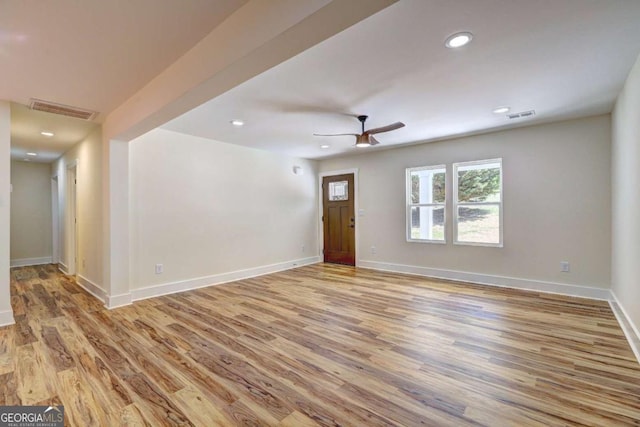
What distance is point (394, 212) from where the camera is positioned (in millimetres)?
5820

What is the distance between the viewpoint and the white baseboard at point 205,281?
4.17m

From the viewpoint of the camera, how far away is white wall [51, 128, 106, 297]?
4.16 metres

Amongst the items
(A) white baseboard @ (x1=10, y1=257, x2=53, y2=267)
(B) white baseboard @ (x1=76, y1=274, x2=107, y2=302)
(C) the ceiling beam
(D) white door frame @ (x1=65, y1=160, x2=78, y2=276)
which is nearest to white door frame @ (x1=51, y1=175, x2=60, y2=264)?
(A) white baseboard @ (x1=10, y1=257, x2=53, y2=267)

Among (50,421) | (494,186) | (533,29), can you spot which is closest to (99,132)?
(50,421)

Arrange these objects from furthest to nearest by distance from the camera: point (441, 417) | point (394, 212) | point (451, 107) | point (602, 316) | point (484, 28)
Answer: point (394, 212) → point (451, 107) → point (602, 316) → point (484, 28) → point (441, 417)

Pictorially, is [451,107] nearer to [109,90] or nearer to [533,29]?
[533,29]

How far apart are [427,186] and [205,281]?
4.27m

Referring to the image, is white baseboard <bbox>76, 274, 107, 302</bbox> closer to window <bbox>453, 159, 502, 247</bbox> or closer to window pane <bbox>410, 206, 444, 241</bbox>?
window pane <bbox>410, 206, 444, 241</bbox>

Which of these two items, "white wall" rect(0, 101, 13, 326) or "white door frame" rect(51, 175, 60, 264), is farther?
"white door frame" rect(51, 175, 60, 264)

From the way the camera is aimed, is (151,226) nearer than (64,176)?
Yes

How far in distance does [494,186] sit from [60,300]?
6.63m

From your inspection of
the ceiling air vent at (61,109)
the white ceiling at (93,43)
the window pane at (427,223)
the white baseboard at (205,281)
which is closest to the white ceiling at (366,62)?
the white ceiling at (93,43)

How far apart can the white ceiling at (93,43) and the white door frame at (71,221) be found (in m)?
2.83

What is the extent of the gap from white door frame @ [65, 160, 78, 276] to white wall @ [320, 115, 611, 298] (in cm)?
629
